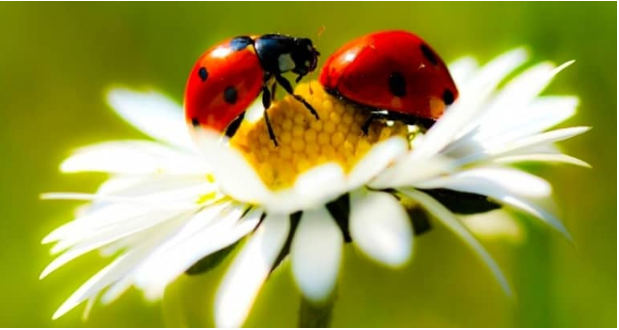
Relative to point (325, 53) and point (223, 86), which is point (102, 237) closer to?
point (223, 86)

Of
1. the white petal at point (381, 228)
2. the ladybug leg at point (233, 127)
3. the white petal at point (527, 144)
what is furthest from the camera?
the ladybug leg at point (233, 127)

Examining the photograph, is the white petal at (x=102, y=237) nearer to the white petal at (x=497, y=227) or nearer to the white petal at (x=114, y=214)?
the white petal at (x=114, y=214)

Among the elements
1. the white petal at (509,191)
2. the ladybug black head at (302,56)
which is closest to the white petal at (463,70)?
the ladybug black head at (302,56)

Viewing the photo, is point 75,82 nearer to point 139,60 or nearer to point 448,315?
point 139,60

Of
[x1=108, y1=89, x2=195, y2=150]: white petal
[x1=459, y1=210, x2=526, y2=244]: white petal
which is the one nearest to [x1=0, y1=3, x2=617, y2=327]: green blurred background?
[x1=459, y1=210, x2=526, y2=244]: white petal

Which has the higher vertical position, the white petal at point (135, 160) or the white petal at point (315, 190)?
the white petal at point (135, 160)

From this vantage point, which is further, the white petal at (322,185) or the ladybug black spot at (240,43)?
the ladybug black spot at (240,43)

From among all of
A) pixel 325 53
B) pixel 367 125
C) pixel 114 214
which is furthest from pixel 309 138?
pixel 325 53

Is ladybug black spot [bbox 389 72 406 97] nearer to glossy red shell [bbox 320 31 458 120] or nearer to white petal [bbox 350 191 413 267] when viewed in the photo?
glossy red shell [bbox 320 31 458 120]
